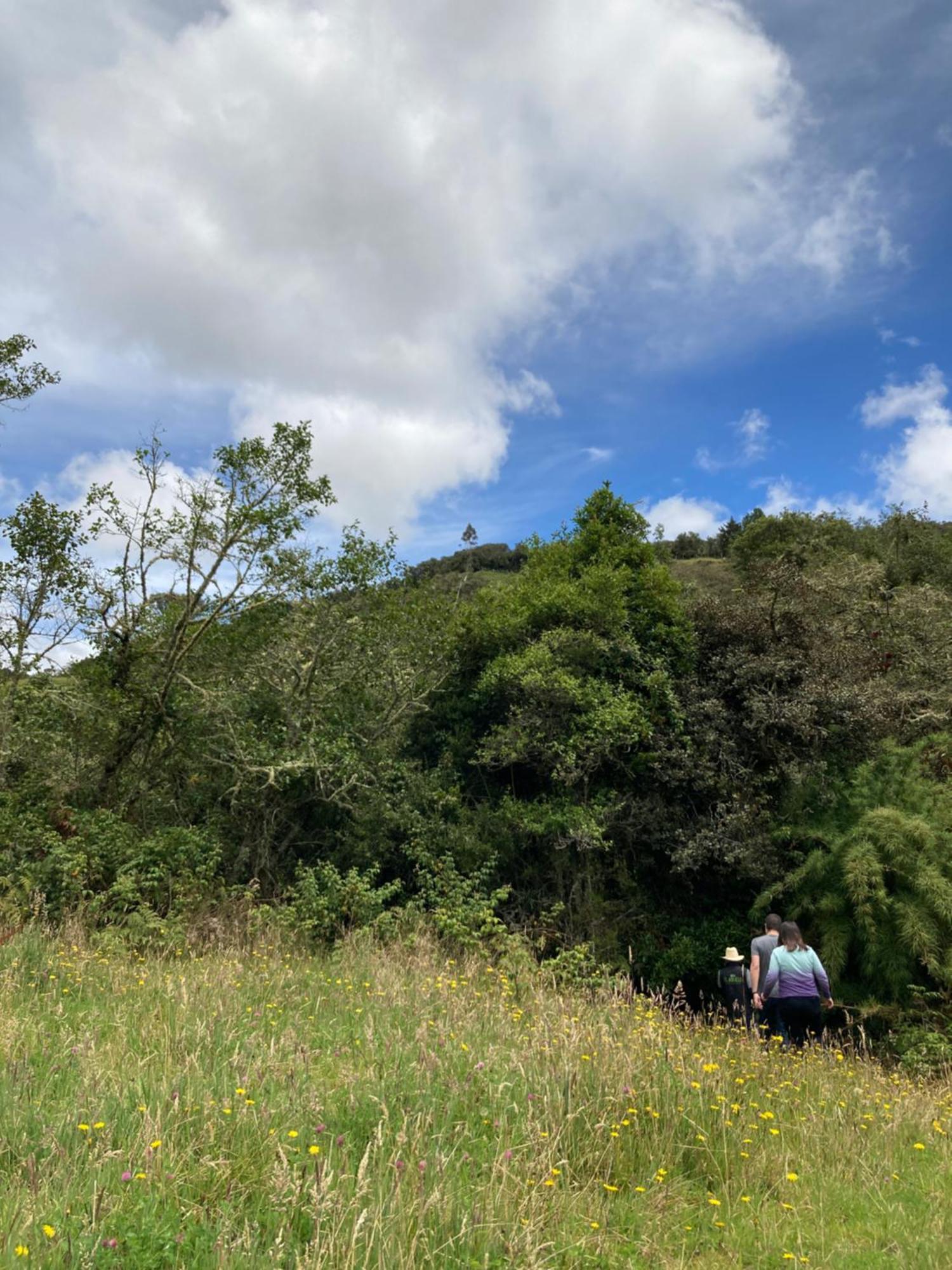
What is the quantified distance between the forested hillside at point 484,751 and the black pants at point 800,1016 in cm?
247

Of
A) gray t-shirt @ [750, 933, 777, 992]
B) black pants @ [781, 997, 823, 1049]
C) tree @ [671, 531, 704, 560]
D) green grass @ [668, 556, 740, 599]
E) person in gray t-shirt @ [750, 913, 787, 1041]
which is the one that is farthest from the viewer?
tree @ [671, 531, 704, 560]

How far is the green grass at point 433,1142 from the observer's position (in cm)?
249

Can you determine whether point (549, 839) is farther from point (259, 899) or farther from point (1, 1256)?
point (1, 1256)

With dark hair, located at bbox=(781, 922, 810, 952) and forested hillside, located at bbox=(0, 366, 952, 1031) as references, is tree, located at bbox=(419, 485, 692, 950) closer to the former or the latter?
forested hillside, located at bbox=(0, 366, 952, 1031)

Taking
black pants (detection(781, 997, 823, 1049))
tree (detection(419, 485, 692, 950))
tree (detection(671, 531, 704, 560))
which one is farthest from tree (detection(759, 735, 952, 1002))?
tree (detection(671, 531, 704, 560))

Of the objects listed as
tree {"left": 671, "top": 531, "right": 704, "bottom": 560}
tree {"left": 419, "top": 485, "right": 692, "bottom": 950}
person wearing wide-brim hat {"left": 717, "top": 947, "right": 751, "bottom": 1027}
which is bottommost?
person wearing wide-brim hat {"left": 717, "top": 947, "right": 751, "bottom": 1027}

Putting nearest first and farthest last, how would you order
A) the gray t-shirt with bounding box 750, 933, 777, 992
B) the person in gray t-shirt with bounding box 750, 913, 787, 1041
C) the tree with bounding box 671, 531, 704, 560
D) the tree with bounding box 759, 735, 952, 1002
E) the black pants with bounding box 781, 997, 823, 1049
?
the black pants with bounding box 781, 997, 823, 1049, the person in gray t-shirt with bounding box 750, 913, 787, 1041, the gray t-shirt with bounding box 750, 933, 777, 992, the tree with bounding box 759, 735, 952, 1002, the tree with bounding box 671, 531, 704, 560

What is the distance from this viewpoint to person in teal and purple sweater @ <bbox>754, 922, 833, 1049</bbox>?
7355 millimetres

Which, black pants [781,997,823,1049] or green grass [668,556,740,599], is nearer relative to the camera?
black pants [781,997,823,1049]

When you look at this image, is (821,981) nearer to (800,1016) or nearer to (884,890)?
(800,1016)

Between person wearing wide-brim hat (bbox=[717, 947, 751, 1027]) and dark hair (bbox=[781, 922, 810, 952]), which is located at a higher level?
dark hair (bbox=[781, 922, 810, 952])

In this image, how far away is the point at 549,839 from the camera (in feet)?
39.0

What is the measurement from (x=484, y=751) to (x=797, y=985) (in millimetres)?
5790

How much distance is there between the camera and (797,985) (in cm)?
741
